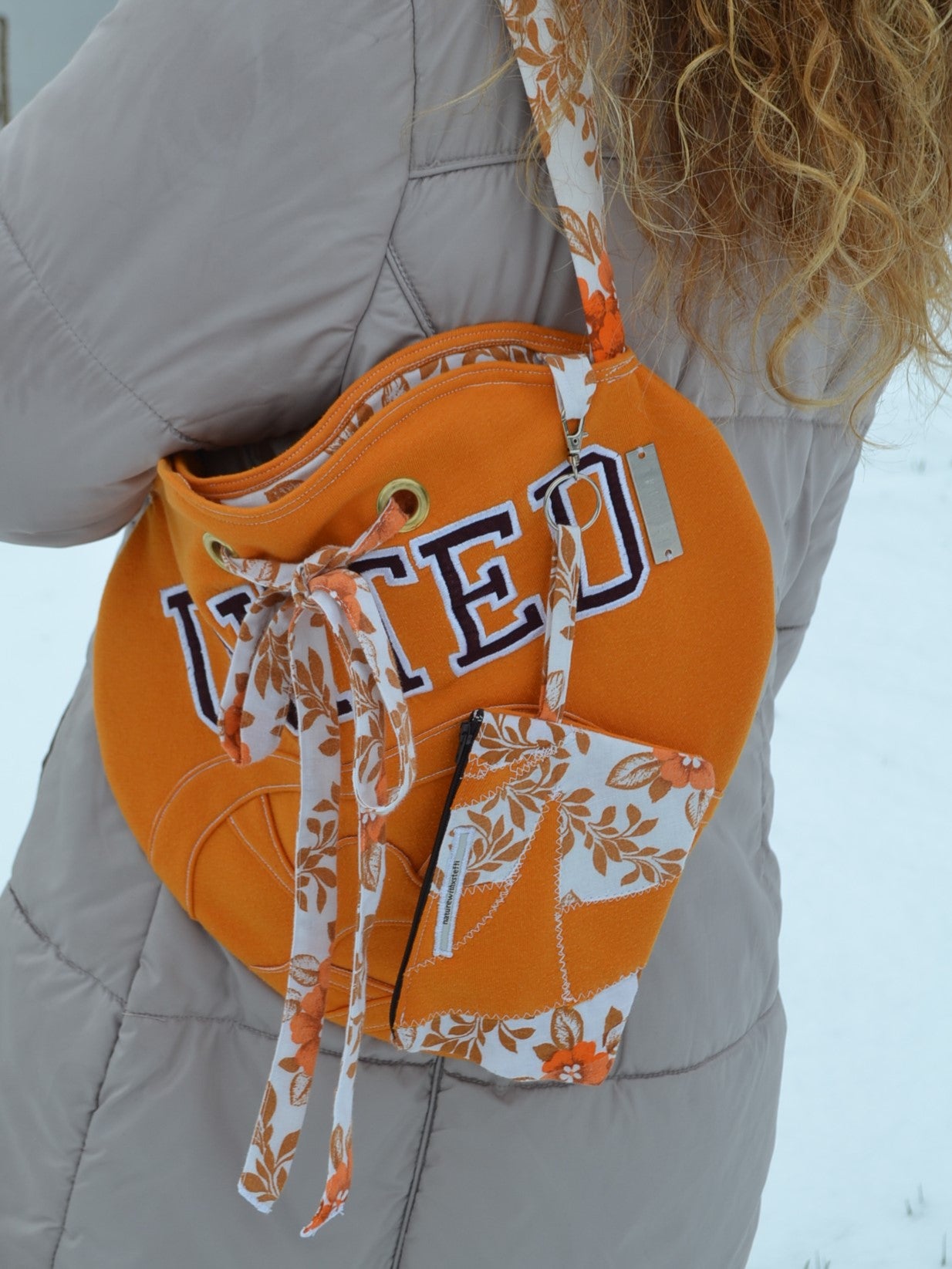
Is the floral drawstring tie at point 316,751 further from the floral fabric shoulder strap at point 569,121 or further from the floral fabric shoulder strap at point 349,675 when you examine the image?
the floral fabric shoulder strap at point 569,121

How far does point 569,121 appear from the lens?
1.56 feet

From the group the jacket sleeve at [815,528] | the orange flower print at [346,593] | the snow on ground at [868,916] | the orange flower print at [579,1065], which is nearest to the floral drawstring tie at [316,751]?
the orange flower print at [346,593]

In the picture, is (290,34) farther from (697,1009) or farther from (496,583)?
(697,1009)

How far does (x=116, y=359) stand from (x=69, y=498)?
3.3 inches

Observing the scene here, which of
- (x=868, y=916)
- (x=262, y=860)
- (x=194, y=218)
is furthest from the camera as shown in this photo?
(x=868, y=916)

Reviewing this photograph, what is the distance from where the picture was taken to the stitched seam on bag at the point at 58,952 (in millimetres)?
628

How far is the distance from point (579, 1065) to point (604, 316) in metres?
0.35

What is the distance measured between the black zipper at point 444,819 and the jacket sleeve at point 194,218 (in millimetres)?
158

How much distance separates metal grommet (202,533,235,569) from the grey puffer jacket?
43 mm

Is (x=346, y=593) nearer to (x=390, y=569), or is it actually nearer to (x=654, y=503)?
(x=390, y=569)

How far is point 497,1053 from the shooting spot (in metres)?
0.58

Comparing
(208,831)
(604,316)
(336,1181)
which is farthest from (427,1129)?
(604,316)

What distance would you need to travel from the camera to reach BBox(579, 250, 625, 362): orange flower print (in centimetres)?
49

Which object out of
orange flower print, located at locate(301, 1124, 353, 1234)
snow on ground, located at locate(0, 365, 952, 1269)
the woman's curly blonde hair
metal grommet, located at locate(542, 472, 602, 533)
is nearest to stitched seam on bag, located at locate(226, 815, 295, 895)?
orange flower print, located at locate(301, 1124, 353, 1234)
